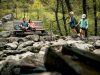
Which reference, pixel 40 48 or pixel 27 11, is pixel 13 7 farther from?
pixel 40 48

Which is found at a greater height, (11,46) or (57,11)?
(57,11)

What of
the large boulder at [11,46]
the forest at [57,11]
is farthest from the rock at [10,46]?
the forest at [57,11]

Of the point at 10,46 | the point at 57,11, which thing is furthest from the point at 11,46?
the point at 57,11

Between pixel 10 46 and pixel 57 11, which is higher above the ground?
pixel 57 11

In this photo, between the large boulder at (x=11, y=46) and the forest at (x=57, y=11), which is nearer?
the large boulder at (x=11, y=46)

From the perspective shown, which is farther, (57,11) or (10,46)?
(57,11)

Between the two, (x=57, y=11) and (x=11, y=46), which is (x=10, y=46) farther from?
(x=57, y=11)

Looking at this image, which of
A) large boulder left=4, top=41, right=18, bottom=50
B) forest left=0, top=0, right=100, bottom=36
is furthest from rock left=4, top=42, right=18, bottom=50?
forest left=0, top=0, right=100, bottom=36

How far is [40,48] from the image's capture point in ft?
54.7

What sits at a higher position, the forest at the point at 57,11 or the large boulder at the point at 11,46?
the forest at the point at 57,11

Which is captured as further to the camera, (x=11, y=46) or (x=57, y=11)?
(x=57, y=11)

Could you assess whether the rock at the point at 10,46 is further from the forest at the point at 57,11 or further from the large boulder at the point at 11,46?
the forest at the point at 57,11

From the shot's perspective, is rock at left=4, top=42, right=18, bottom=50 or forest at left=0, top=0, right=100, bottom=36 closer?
rock at left=4, top=42, right=18, bottom=50

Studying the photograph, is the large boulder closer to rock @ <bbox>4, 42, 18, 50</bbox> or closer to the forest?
rock @ <bbox>4, 42, 18, 50</bbox>
